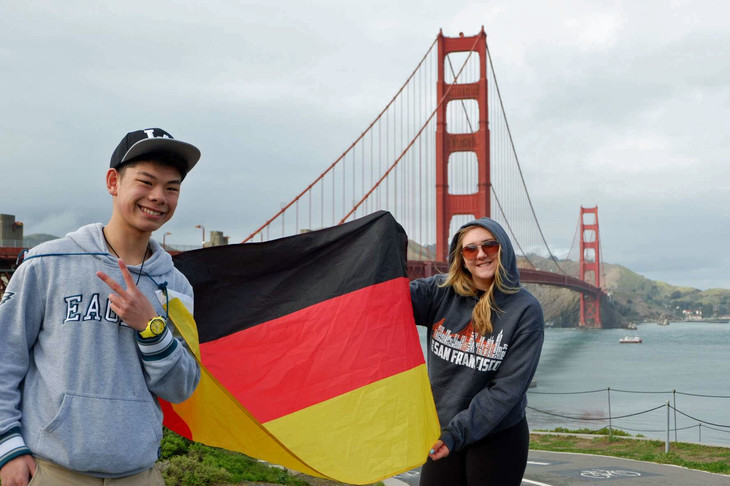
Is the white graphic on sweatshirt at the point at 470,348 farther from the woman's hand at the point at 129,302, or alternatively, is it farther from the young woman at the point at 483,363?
the woman's hand at the point at 129,302

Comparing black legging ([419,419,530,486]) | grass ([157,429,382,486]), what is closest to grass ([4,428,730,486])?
grass ([157,429,382,486])

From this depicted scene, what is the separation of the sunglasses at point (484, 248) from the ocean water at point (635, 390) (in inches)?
324

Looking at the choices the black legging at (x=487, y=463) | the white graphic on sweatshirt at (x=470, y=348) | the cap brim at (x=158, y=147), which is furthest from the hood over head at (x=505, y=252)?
the cap brim at (x=158, y=147)

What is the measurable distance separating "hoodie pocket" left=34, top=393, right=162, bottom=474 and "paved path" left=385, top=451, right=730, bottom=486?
5.60 m

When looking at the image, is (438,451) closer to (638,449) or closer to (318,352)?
(318,352)

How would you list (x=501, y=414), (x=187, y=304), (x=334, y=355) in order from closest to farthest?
(x=187, y=304), (x=501, y=414), (x=334, y=355)

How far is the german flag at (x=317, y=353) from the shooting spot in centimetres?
276

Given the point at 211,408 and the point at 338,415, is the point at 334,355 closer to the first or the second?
the point at 338,415

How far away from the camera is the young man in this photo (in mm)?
1864

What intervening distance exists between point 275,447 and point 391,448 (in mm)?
457

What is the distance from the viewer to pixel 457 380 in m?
2.92

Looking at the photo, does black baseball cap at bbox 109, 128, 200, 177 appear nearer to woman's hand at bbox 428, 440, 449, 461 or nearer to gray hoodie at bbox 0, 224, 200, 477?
gray hoodie at bbox 0, 224, 200, 477

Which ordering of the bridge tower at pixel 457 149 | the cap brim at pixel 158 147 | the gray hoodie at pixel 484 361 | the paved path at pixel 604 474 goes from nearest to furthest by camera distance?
the cap brim at pixel 158 147 → the gray hoodie at pixel 484 361 → the paved path at pixel 604 474 → the bridge tower at pixel 457 149

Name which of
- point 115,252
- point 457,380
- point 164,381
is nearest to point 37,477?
point 164,381
